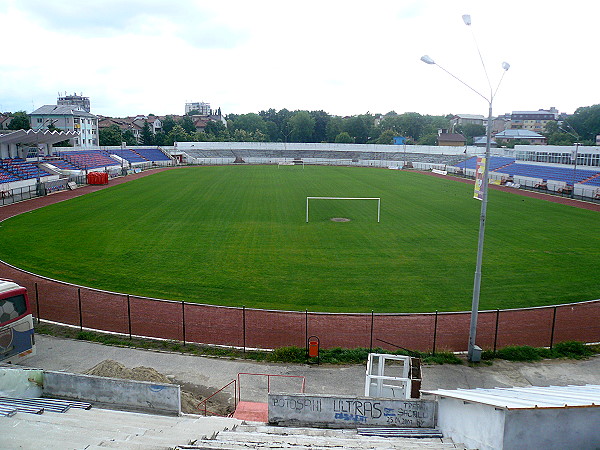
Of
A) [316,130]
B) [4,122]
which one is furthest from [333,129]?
[4,122]

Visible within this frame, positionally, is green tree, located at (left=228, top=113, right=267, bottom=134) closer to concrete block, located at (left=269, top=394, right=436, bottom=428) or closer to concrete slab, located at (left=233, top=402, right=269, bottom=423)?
concrete slab, located at (left=233, top=402, right=269, bottom=423)

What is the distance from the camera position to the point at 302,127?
153 metres

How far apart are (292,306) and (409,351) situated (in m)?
5.67

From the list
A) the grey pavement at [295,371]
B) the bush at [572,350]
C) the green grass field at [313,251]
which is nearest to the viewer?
the grey pavement at [295,371]

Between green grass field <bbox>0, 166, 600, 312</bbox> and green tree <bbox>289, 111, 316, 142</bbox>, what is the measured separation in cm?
10733

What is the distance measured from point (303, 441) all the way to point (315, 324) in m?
9.80

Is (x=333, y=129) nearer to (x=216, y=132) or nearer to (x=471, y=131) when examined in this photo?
(x=216, y=132)

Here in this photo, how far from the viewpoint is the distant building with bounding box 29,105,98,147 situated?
9675 centimetres

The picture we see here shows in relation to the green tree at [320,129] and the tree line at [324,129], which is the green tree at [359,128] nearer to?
the tree line at [324,129]

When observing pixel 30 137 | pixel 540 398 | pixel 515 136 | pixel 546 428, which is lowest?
pixel 540 398

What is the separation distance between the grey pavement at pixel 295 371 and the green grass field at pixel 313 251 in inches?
186

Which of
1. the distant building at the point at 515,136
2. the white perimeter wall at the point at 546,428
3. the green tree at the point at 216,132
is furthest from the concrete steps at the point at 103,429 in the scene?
the green tree at the point at 216,132

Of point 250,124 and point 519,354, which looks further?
point 250,124

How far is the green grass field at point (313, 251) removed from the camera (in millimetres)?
21359
